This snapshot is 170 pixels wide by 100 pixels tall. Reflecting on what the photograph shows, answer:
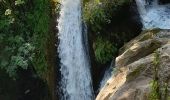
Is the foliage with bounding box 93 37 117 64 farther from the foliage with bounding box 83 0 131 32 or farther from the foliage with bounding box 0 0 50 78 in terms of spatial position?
the foliage with bounding box 0 0 50 78

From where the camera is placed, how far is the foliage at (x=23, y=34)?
37.2 ft

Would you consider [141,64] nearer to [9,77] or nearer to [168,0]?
[168,0]

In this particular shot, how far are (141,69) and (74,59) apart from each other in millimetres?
4210

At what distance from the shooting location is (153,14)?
1025cm

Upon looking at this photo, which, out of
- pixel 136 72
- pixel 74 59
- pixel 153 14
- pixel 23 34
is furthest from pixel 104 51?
pixel 23 34

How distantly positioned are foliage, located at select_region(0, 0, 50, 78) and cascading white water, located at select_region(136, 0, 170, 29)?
9.42ft

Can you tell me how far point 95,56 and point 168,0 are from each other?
2532mm

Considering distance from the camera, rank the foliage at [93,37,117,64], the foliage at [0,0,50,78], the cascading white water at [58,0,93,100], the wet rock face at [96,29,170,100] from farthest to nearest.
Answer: the foliage at [0,0,50,78] → the cascading white water at [58,0,93,100] → the foliage at [93,37,117,64] → the wet rock face at [96,29,170,100]

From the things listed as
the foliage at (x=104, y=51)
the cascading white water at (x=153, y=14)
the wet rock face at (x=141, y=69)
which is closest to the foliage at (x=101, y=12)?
the foliage at (x=104, y=51)

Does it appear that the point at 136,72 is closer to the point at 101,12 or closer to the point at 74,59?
the point at 101,12

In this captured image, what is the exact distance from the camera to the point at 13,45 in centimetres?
1149

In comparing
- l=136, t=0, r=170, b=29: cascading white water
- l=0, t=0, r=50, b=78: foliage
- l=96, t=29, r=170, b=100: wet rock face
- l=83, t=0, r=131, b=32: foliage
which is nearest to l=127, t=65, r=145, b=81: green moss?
l=96, t=29, r=170, b=100: wet rock face

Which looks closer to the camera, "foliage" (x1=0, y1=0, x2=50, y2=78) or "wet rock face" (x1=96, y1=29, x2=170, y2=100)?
"wet rock face" (x1=96, y1=29, x2=170, y2=100)

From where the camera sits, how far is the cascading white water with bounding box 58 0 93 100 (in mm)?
10911
